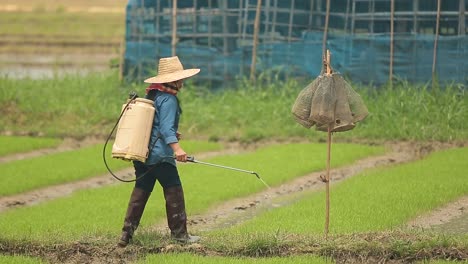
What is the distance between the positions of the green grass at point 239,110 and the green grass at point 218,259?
24.0ft

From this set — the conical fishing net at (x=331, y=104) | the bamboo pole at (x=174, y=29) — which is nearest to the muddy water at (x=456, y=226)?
Answer: the conical fishing net at (x=331, y=104)

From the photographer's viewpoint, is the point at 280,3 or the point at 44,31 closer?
the point at 280,3

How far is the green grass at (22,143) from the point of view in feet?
50.9

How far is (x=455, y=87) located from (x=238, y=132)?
3.43 metres

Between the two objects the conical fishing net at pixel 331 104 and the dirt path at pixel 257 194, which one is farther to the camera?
the dirt path at pixel 257 194

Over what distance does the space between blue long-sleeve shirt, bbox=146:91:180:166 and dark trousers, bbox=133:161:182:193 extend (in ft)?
0.22

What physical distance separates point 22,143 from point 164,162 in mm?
7733

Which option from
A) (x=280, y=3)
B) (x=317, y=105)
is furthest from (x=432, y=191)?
(x=280, y=3)

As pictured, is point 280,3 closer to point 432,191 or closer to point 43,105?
point 43,105

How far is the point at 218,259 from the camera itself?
8.38 metres

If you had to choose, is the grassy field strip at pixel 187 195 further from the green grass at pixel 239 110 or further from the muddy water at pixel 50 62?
the muddy water at pixel 50 62

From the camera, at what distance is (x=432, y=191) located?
11516 mm

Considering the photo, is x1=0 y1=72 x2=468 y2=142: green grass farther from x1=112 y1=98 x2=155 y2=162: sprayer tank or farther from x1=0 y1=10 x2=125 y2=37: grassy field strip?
x1=0 y1=10 x2=125 y2=37: grassy field strip

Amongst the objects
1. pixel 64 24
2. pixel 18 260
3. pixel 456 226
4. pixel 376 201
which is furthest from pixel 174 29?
pixel 64 24
